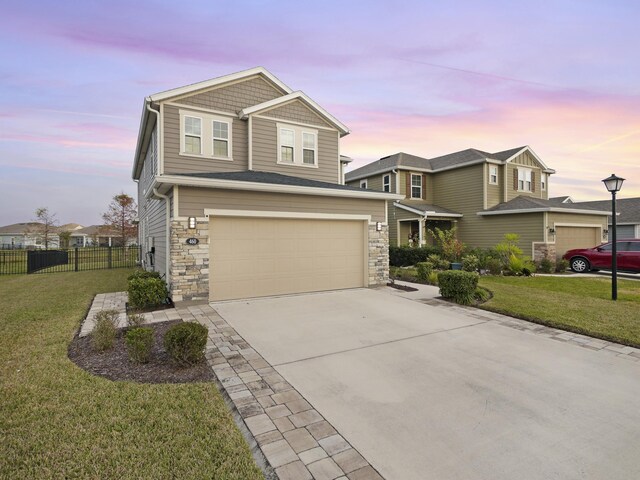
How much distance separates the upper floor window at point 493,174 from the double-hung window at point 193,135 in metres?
15.6

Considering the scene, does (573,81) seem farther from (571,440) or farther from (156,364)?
(156,364)

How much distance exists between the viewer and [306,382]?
3805mm

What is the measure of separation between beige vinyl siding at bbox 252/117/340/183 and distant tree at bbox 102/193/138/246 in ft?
83.4

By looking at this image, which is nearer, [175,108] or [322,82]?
A: [175,108]

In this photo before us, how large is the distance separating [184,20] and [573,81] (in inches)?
476

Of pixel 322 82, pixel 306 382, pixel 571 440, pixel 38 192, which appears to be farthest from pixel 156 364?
pixel 38 192

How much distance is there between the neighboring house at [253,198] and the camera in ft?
25.7

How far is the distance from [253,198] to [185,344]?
4886 millimetres

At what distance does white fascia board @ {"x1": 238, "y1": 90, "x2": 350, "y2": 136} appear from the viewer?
10898 millimetres

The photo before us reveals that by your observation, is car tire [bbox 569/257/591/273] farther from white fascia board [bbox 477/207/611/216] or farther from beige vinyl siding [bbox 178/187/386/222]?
beige vinyl siding [bbox 178/187/386/222]

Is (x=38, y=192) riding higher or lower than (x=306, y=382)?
higher

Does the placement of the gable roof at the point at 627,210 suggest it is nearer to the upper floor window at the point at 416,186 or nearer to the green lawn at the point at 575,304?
the upper floor window at the point at 416,186

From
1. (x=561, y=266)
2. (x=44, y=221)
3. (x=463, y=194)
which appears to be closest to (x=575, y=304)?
(x=561, y=266)

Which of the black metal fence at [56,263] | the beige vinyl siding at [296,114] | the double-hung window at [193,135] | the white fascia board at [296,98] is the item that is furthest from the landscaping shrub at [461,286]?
the black metal fence at [56,263]
